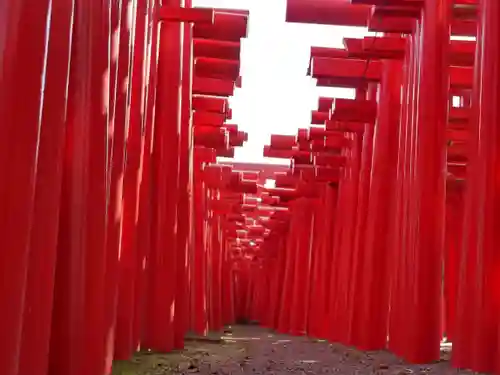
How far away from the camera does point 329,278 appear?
16.7 meters

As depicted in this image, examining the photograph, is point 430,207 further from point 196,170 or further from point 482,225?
point 196,170

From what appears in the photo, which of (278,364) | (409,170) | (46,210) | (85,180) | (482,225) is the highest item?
(409,170)

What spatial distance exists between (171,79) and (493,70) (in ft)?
11.9

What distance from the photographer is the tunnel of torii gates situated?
11.6ft

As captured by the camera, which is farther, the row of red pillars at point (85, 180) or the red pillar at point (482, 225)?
the red pillar at point (482, 225)

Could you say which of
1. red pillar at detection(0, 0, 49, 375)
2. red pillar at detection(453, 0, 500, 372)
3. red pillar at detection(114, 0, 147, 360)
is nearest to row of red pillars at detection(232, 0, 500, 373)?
red pillar at detection(453, 0, 500, 372)

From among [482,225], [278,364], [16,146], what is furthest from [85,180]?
[278,364]

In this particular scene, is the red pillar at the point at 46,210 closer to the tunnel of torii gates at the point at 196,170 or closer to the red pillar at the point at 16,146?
the tunnel of torii gates at the point at 196,170

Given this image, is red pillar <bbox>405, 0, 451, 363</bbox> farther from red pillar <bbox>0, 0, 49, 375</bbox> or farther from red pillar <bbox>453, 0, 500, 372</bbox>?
red pillar <bbox>0, 0, 49, 375</bbox>

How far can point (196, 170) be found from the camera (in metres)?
16.3

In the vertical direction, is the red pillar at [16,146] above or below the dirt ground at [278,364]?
above

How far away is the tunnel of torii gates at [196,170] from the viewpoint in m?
3.54

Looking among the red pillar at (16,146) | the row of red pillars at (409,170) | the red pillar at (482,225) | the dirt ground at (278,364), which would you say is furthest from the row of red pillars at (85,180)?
the red pillar at (482,225)

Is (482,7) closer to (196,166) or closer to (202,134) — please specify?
(202,134)
